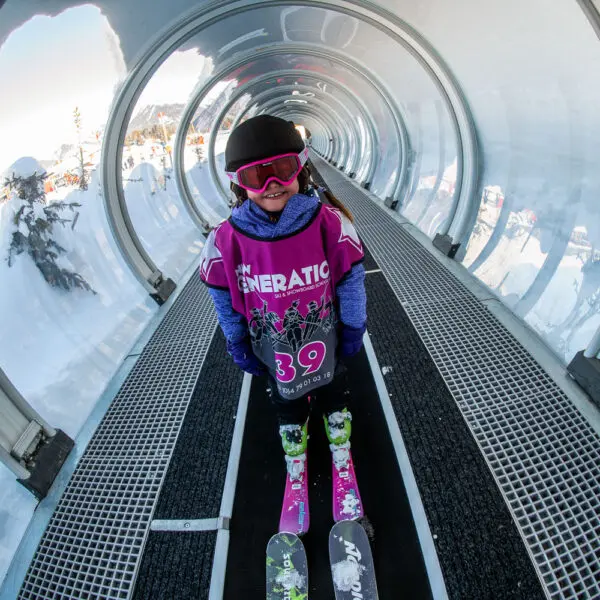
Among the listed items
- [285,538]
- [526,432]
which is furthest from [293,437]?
[526,432]

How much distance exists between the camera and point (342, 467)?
222cm

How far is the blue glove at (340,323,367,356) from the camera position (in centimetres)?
189

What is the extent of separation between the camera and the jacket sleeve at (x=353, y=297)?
1.74 m

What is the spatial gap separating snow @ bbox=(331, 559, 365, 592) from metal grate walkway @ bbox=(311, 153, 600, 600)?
0.94m

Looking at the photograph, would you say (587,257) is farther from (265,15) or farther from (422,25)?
(265,15)

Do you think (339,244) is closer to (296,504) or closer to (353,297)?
(353,297)

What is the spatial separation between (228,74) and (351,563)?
7098mm

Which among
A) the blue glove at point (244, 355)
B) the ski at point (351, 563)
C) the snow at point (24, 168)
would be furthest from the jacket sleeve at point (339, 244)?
the snow at point (24, 168)

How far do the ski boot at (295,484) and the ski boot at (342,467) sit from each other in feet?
0.60

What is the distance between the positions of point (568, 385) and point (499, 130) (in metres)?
2.73

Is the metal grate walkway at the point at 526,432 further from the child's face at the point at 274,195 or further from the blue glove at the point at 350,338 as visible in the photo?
the child's face at the point at 274,195

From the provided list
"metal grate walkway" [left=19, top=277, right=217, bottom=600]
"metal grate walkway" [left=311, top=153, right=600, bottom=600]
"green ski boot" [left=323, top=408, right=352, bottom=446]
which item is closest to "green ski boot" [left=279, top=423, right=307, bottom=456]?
"green ski boot" [left=323, top=408, right=352, bottom=446]

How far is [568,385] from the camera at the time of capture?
2.63m

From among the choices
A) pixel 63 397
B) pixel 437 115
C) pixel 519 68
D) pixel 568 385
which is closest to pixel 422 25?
pixel 519 68
